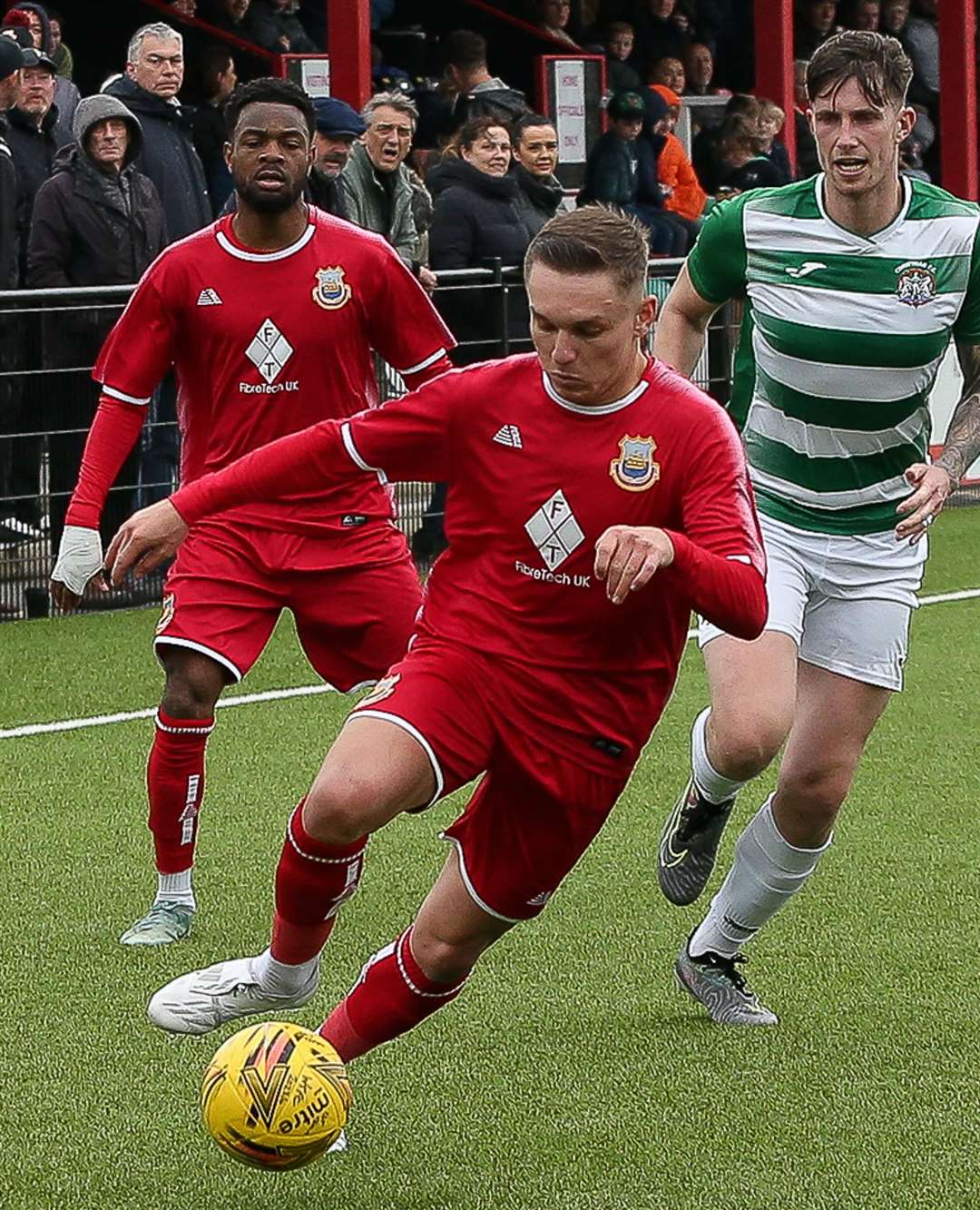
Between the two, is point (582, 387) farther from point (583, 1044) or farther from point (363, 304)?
point (363, 304)

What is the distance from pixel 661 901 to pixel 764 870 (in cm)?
122

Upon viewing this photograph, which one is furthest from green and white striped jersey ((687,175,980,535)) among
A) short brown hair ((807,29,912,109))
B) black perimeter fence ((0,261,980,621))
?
black perimeter fence ((0,261,980,621))

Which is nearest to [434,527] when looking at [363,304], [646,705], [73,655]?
[73,655]

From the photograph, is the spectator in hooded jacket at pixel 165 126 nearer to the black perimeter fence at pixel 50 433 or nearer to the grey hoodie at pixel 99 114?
the grey hoodie at pixel 99 114

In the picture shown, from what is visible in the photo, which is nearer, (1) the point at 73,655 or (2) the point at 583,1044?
(2) the point at 583,1044

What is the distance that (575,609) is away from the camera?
4383 millimetres

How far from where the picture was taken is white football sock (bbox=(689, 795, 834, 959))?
5375mm

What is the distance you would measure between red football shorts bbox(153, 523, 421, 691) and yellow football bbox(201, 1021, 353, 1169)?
7.07ft

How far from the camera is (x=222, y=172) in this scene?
40.2ft

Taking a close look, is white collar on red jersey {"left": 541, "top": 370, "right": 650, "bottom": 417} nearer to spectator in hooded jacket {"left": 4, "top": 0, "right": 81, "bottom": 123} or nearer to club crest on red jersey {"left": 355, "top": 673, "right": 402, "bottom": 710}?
club crest on red jersey {"left": 355, "top": 673, "right": 402, "bottom": 710}

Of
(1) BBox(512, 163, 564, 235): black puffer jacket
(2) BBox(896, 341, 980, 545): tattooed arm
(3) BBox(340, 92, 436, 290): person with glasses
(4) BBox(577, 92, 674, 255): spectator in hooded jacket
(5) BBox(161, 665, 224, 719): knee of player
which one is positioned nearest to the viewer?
(2) BBox(896, 341, 980, 545): tattooed arm

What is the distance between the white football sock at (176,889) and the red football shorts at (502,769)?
1.93 meters

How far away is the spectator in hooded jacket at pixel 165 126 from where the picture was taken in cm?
1073

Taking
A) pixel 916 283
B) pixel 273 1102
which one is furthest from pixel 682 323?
pixel 273 1102
